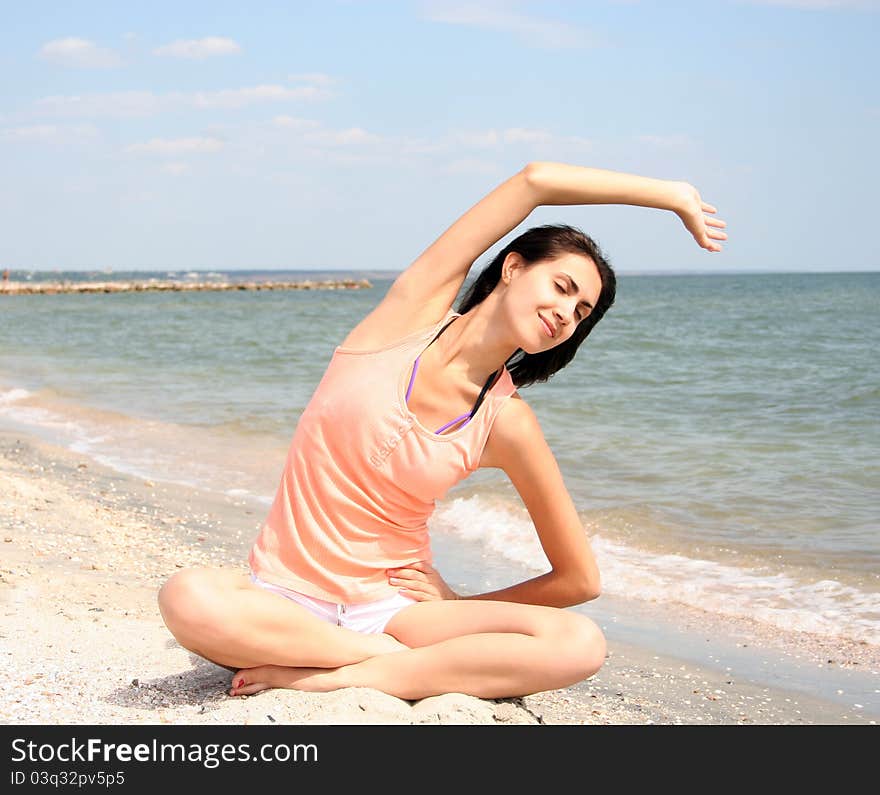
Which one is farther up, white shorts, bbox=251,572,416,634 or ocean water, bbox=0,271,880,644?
white shorts, bbox=251,572,416,634

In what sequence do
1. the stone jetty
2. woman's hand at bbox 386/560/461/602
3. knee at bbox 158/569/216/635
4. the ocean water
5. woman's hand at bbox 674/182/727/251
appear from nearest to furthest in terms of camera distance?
knee at bbox 158/569/216/635 → woman's hand at bbox 674/182/727/251 → woman's hand at bbox 386/560/461/602 → the ocean water → the stone jetty

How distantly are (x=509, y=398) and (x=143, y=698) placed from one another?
1.51 meters

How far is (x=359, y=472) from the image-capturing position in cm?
313

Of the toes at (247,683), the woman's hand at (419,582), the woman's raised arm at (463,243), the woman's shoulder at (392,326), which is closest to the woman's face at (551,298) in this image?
the woman's raised arm at (463,243)

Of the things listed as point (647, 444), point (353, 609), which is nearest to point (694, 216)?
point (353, 609)

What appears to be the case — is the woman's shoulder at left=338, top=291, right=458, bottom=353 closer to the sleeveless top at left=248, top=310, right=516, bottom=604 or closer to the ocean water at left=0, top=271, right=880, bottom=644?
the sleeveless top at left=248, top=310, right=516, bottom=604

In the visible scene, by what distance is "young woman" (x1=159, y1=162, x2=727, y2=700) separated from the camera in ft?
10.3

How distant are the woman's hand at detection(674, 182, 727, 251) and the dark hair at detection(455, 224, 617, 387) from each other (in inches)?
10.7

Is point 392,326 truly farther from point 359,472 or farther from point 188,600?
point 188,600

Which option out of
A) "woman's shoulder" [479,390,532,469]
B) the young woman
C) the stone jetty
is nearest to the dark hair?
the young woman

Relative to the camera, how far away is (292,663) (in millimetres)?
3199

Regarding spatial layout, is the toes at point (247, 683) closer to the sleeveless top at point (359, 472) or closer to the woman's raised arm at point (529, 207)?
the sleeveless top at point (359, 472)

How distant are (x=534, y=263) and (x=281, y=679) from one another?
4.89 ft
